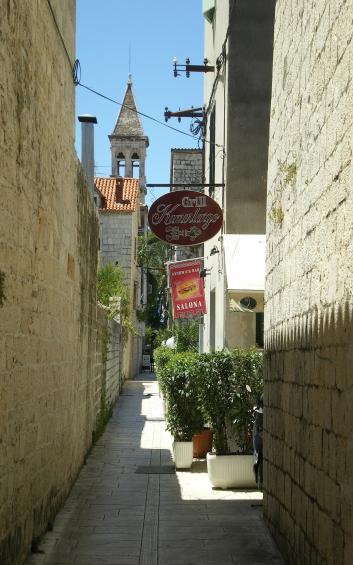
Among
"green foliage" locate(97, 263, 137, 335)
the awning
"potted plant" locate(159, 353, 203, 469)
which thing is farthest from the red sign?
"green foliage" locate(97, 263, 137, 335)

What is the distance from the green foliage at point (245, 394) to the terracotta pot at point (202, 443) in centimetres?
200

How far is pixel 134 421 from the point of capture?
1858 centimetres

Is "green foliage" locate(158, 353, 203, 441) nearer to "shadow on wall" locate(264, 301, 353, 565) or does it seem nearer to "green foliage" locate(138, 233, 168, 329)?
"shadow on wall" locate(264, 301, 353, 565)

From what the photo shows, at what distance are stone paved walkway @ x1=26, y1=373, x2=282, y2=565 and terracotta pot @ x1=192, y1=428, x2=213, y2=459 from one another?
37cm

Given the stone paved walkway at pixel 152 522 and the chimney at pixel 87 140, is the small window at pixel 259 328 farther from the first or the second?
the chimney at pixel 87 140

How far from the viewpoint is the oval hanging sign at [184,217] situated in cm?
1203

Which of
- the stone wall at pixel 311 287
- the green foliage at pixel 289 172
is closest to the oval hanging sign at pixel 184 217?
the stone wall at pixel 311 287

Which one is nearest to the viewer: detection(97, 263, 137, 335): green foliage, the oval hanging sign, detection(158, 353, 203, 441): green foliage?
detection(158, 353, 203, 441): green foliage

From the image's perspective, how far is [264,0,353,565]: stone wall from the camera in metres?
4.64

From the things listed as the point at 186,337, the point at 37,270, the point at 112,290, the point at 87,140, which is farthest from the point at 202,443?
the point at 112,290

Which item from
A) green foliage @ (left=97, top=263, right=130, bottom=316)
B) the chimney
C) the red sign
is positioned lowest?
the red sign

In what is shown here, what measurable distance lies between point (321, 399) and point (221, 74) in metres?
11.2

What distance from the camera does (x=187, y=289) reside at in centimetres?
Result: 1725

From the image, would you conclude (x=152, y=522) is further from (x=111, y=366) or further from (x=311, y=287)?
(x=111, y=366)
